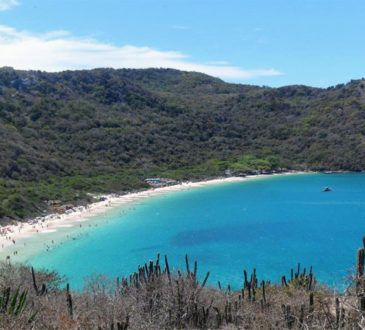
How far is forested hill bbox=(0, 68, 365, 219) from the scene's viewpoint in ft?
235

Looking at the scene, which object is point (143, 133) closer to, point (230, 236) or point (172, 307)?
point (230, 236)

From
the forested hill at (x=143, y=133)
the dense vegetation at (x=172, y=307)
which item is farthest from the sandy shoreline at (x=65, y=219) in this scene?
the dense vegetation at (x=172, y=307)

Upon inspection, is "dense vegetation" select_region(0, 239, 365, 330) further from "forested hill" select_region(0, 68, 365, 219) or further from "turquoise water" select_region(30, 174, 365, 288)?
"forested hill" select_region(0, 68, 365, 219)

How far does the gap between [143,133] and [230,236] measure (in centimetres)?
7071

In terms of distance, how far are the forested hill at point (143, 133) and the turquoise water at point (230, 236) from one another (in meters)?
14.2

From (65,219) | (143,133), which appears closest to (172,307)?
(65,219)

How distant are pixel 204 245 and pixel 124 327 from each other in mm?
29585

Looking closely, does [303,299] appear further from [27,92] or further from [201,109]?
[201,109]

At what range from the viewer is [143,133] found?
109 meters

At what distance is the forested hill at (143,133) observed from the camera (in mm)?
71750

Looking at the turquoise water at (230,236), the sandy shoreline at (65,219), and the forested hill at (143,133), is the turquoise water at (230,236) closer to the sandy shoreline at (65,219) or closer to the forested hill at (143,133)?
the sandy shoreline at (65,219)

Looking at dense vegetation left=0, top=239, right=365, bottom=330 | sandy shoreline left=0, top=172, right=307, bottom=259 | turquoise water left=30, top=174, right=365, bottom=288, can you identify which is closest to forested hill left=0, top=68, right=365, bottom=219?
sandy shoreline left=0, top=172, right=307, bottom=259

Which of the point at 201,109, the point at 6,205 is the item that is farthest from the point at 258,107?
the point at 6,205

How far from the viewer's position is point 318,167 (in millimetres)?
104188
